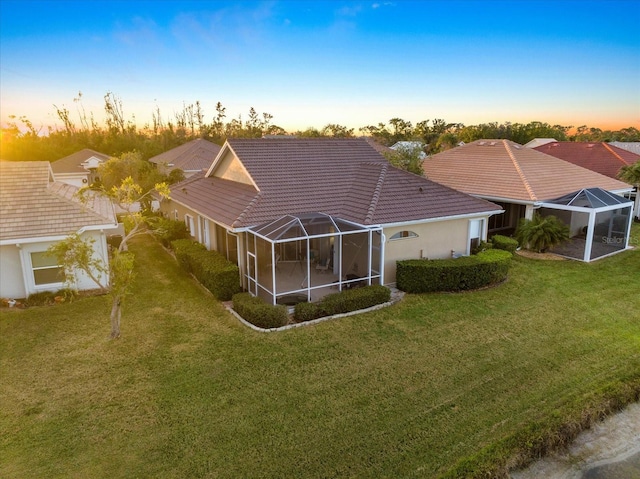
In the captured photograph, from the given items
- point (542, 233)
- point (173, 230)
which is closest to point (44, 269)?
point (173, 230)

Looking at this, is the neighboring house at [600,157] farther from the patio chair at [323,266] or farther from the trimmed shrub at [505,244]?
the patio chair at [323,266]

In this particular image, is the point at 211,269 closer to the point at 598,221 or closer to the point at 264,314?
the point at 264,314

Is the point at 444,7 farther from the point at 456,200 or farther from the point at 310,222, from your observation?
the point at 310,222

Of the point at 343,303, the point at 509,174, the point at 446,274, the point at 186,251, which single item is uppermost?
the point at 509,174

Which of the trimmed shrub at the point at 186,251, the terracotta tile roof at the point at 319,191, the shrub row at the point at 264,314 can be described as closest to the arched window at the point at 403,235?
the terracotta tile roof at the point at 319,191

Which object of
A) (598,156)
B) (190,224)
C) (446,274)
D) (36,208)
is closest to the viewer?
(446,274)

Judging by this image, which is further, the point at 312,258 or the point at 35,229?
the point at 312,258
